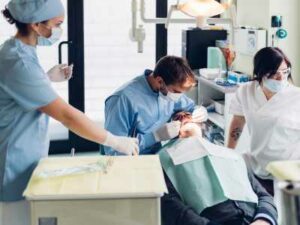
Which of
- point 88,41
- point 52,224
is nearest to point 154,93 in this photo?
point 52,224

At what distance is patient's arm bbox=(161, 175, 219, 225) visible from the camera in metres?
1.59

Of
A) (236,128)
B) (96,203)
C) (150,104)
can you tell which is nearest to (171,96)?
(150,104)

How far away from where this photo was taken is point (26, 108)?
1.55 m

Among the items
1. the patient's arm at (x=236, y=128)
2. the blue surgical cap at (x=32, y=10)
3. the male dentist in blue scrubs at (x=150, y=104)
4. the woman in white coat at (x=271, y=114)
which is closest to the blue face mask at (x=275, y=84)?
the woman in white coat at (x=271, y=114)

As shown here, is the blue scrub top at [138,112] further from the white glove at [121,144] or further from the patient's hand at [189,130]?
the white glove at [121,144]

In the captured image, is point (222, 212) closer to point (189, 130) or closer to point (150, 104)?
point (189, 130)

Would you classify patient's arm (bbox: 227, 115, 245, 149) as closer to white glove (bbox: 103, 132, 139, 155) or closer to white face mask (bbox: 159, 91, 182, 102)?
white face mask (bbox: 159, 91, 182, 102)

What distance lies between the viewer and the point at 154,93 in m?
2.19

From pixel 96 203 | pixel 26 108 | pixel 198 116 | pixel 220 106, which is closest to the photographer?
pixel 96 203

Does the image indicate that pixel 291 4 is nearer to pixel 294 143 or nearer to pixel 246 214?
pixel 294 143

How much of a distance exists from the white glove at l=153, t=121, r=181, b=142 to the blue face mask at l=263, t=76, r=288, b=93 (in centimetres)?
47

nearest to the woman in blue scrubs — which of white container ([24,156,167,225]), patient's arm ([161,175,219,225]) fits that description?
patient's arm ([161,175,219,225])

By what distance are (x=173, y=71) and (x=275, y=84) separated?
50 centimetres

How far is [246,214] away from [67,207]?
0.74 m
